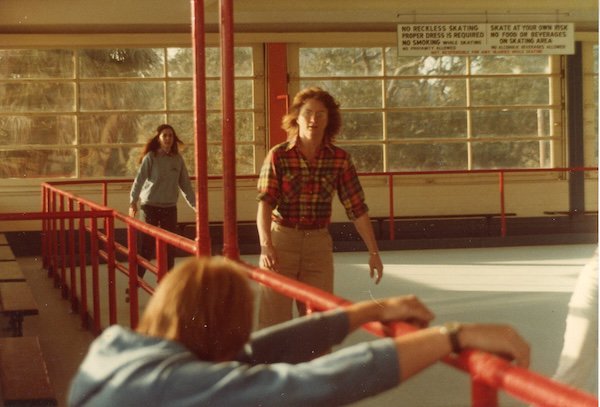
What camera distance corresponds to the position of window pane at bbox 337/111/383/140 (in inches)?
542

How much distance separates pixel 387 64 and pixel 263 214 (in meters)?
9.55

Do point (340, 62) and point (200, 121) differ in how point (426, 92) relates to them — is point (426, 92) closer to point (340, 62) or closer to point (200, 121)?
point (340, 62)

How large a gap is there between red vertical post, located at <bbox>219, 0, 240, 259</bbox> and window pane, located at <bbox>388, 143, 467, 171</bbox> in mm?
10021

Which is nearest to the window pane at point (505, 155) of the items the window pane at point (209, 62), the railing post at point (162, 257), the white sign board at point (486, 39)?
the white sign board at point (486, 39)

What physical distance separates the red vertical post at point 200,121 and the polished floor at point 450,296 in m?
1.23

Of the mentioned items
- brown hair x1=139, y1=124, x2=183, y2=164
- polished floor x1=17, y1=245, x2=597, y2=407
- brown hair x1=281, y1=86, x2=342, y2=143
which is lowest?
polished floor x1=17, y1=245, x2=597, y2=407

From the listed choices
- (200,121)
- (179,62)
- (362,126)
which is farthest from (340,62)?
(200,121)

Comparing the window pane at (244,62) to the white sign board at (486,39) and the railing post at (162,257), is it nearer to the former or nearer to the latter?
the white sign board at (486,39)

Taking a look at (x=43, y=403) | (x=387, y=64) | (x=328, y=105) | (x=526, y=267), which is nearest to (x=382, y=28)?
(x=387, y=64)

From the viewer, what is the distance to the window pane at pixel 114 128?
1316cm

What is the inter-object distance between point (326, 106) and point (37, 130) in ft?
30.2

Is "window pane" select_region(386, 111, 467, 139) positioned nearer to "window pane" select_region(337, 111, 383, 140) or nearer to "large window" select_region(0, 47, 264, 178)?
"window pane" select_region(337, 111, 383, 140)

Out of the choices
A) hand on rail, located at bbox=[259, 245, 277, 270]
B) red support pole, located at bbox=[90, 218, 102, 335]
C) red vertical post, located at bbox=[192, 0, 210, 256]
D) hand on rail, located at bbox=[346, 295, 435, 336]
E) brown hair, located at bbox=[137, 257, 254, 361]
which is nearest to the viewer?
brown hair, located at bbox=[137, 257, 254, 361]

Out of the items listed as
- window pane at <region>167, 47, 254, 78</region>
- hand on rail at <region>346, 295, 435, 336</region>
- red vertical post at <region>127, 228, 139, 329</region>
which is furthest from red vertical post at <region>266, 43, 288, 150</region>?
hand on rail at <region>346, 295, 435, 336</region>
